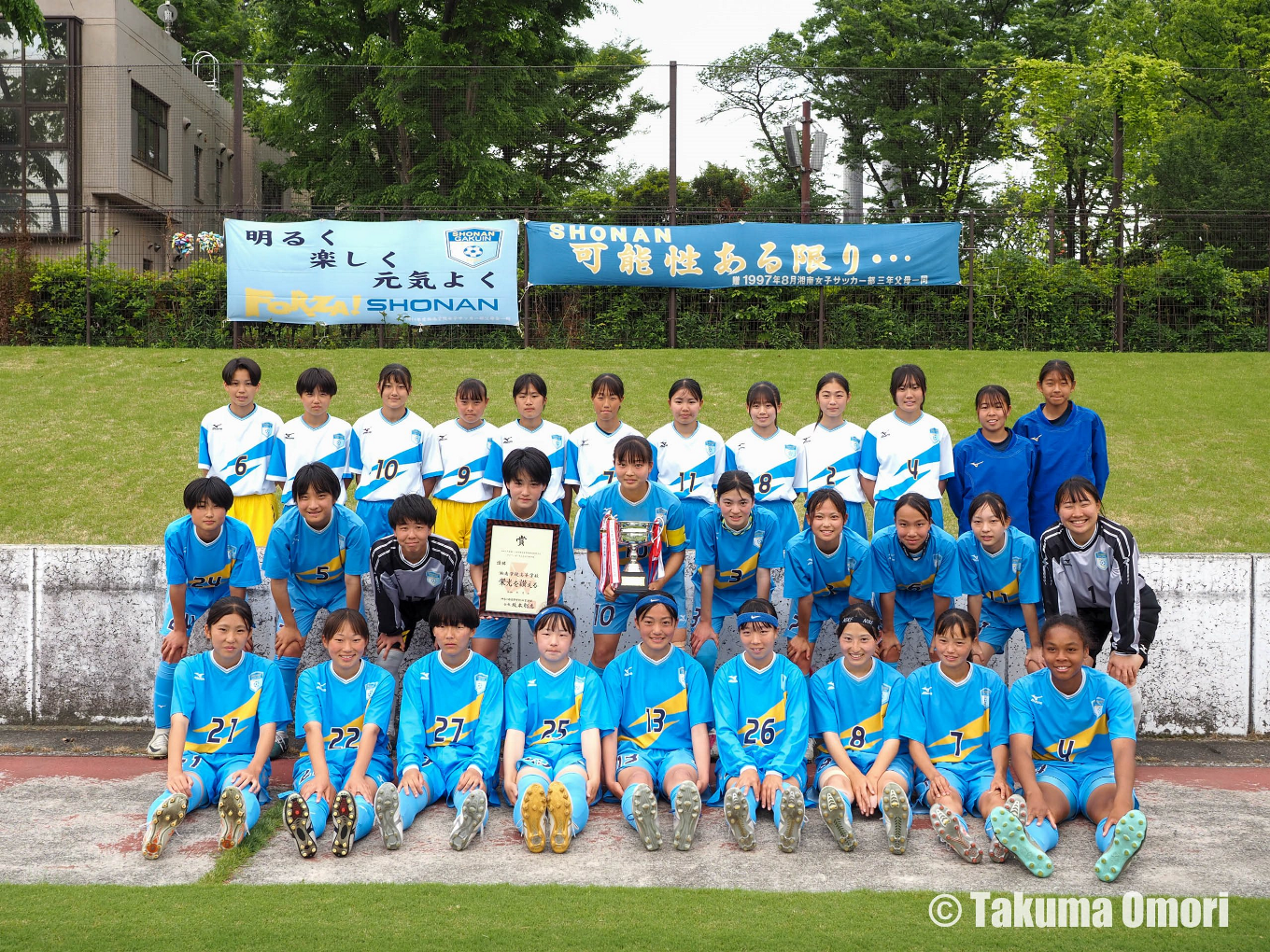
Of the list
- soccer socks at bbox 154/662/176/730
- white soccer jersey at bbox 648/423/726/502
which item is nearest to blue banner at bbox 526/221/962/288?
A: white soccer jersey at bbox 648/423/726/502

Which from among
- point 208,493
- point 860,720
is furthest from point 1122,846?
point 208,493

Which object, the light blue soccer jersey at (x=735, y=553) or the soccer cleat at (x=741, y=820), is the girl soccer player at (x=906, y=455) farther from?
the soccer cleat at (x=741, y=820)

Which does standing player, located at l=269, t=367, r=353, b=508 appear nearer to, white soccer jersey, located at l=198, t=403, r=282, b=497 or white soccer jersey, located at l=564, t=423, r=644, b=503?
white soccer jersey, located at l=198, t=403, r=282, b=497

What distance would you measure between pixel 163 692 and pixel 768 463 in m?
3.52

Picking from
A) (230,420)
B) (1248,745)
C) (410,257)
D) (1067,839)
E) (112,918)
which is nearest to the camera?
(112,918)

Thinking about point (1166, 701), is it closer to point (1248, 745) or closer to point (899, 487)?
point (1248, 745)

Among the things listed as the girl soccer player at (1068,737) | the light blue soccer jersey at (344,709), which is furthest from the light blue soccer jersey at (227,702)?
the girl soccer player at (1068,737)

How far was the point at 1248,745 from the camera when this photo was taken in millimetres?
5641

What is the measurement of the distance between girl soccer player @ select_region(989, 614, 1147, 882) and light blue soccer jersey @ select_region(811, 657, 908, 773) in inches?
22.1

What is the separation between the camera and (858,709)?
15.9ft

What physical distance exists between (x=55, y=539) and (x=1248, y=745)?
9.02m

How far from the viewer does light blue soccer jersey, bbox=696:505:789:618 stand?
5.40 meters

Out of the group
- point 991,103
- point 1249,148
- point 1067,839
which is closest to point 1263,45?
Answer: point 1249,148

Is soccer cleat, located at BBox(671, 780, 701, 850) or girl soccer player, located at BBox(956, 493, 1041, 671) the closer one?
soccer cleat, located at BBox(671, 780, 701, 850)
